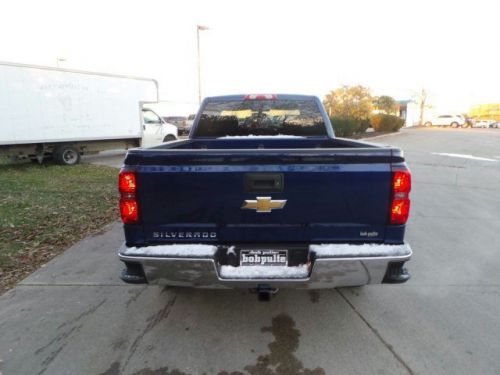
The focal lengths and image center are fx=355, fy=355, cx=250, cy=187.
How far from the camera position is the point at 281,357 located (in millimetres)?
2713

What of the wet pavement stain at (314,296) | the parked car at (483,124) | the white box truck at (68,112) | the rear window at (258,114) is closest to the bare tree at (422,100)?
the parked car at (483,124)

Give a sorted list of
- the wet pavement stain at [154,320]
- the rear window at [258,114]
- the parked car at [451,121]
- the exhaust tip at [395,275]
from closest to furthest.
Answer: the exhaust tip at [395,275]
the wet pavement stain at [154,320]
the rear window at [258,114]
the parked car at [451,121]

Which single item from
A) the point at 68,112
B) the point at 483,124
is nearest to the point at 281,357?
the point at 68,112

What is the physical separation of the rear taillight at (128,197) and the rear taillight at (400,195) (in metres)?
1.88

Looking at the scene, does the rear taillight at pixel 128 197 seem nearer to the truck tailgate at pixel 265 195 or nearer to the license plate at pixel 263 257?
the truck tailgate at pixel 265 195

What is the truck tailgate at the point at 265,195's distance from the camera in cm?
254

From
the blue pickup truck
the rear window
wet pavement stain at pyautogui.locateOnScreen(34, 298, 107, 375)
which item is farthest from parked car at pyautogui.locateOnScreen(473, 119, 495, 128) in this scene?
wet pavement stain at pyautogui.locateOnScreen(34, 298, 107, 375)

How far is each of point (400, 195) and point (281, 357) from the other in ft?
Answer: 4.96

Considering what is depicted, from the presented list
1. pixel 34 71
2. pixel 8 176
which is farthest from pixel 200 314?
pixel 34 71

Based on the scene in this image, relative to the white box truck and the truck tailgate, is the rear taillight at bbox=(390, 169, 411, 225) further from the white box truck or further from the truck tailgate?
the white box truck

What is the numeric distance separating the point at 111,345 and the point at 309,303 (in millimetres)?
1834

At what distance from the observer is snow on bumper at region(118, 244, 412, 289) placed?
2.56 metres

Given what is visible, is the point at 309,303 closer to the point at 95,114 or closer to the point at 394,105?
the point at 95,114

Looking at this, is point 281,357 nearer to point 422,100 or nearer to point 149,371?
point 149,371
